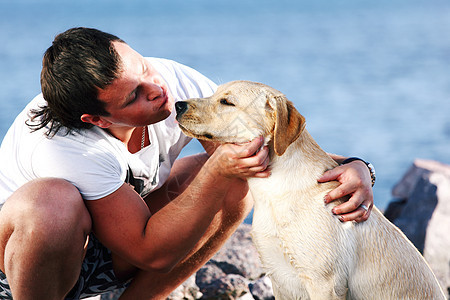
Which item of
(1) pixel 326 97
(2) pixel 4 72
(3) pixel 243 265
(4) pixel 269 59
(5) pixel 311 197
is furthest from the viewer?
(4) pixel 269 59

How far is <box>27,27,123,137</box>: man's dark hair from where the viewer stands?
2.12 metres

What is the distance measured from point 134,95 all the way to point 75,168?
14.8 inches

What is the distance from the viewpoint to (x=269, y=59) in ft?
43.9

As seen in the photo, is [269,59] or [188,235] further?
[269,59]

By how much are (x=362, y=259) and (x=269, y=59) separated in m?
11.6

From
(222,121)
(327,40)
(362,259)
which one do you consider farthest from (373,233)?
(327,40)

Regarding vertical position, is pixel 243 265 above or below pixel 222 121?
below

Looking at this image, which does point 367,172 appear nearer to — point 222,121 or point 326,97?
point 222,121

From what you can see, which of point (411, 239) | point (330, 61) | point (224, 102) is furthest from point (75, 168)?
point (330, 61)

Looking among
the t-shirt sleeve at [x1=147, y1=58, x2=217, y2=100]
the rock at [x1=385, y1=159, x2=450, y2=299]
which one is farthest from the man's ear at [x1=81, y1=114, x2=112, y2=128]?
the rock at [x1=385, y1=159, x2=450, y2=299]

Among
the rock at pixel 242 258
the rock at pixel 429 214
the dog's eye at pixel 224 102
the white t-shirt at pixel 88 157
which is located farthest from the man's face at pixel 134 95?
the rock at pixel 429 214

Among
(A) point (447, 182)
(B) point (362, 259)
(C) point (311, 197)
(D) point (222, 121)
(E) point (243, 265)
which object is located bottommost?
(E) point (243, 265)

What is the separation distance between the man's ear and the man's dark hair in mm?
24

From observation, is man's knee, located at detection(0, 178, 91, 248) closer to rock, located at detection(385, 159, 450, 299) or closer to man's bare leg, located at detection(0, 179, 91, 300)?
man's bare leg, located at detection(0, 179, 91, 300)
